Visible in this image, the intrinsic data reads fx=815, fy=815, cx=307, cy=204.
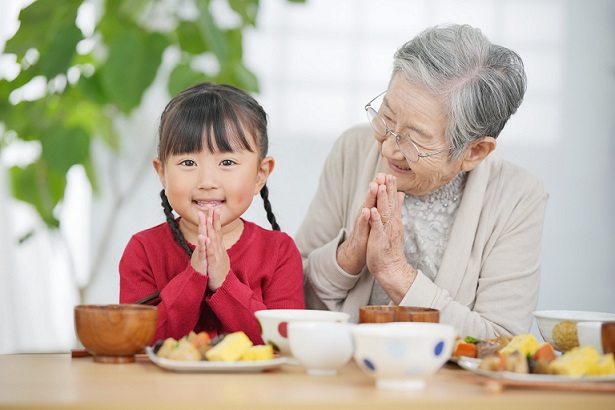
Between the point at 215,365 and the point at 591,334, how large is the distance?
0.56 m

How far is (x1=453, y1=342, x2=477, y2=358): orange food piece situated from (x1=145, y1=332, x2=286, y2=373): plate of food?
0.29 meters

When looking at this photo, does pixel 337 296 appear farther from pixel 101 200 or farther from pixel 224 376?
pixel 101 200

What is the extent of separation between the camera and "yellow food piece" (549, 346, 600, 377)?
3.53 ft

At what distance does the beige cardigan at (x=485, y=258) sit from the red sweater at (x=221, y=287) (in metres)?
0.14

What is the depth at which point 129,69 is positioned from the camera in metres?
2.68

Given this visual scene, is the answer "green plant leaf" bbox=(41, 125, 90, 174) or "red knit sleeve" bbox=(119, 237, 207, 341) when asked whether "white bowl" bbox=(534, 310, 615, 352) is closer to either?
"red knit sleeve" bbox=(119, 237, 207, 341)

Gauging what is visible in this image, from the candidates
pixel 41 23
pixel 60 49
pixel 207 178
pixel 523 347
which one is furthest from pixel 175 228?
pixel 41 23

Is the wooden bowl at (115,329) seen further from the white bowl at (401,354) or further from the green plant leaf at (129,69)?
the green plant leaf at (129,69)

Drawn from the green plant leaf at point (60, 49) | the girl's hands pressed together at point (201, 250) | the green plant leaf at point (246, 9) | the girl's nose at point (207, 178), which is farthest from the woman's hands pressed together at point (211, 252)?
the green plant leaf at point (246, 9)

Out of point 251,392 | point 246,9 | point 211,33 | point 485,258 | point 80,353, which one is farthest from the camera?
point 246,9

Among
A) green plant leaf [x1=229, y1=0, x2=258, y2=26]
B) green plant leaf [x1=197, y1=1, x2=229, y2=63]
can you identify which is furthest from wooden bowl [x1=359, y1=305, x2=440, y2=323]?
green plant leaf [x1=229, y1=0, x2=258, y2=26]

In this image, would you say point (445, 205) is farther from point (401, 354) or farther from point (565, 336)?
point (401, 354)

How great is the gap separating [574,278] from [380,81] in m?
1.19

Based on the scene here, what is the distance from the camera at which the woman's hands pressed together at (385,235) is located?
163cm
